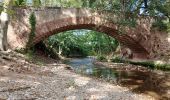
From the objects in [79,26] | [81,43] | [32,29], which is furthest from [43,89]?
[81,43]

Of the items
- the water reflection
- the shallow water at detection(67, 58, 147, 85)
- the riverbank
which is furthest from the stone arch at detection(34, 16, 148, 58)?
the riverbank

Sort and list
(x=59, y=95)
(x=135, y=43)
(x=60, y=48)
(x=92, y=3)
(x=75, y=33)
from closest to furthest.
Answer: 1. (x=59, y=95)
2. (x=92, y=3)
3. (x=135, y=43)
4. (x=60, y=48)
5. (x=75, y=33)

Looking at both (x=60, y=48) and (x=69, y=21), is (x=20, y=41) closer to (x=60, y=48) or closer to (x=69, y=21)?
(x=69, y=21)

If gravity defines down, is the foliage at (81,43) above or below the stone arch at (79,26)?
below

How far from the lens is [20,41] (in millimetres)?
23594

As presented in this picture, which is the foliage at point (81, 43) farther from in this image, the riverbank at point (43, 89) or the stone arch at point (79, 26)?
the riverbank at point (43, 89)

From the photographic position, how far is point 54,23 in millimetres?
24672

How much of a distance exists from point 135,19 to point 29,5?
900cm

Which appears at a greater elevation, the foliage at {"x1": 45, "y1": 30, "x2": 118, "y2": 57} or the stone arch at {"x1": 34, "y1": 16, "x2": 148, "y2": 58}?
the stone arch at {"x1": 34, "y1": 16, "x2": 148, "y2": 58}

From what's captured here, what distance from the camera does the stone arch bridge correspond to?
23516mm

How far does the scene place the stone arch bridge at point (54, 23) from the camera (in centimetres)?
2352

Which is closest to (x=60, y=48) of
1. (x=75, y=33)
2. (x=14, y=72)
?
(x=75, y=33)

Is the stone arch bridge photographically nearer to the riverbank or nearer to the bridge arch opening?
the riverbank

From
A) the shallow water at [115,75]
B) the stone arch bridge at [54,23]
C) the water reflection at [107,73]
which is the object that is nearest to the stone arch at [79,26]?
the stone arch bridge at [54,23]
